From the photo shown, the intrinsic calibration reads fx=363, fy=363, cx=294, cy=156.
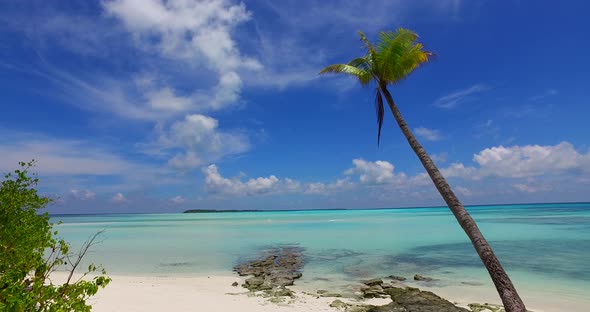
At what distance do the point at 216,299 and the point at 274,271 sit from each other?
22.2 feet

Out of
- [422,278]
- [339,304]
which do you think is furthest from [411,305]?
[422,278]

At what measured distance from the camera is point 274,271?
63.6 ft

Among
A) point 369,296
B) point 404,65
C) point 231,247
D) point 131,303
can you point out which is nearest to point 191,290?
point 131,303

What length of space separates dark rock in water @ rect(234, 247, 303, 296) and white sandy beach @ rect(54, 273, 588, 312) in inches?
28.8

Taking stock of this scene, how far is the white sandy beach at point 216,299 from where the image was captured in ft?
38.1

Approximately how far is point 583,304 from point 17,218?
17.5 m

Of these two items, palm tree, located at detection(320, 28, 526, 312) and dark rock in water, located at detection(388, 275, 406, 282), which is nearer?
palm tree, located at detection(320, 28, 526, 312)

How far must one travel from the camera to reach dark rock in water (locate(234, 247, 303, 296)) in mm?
15320

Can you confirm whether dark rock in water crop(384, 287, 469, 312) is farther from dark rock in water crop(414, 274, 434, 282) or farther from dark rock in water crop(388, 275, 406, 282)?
dark rock in water crop(414, 274, 434, 282)

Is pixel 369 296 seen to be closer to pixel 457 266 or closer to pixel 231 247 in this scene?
pixel 457 266

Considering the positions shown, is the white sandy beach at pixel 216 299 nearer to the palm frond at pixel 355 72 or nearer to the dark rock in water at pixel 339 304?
the dark rock in water at pixel 339 304

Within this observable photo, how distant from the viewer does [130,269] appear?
21.5 m

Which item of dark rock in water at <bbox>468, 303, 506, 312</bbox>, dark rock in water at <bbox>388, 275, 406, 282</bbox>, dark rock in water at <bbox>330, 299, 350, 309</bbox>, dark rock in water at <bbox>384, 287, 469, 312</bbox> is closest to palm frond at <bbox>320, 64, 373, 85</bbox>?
dark rock in water at <bbox>384, 287, 469, 312</bbox>

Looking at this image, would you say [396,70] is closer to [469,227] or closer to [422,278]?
[469,227]
